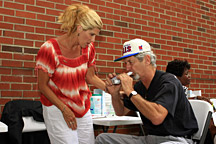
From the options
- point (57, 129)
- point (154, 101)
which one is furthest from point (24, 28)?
point (154, 101)

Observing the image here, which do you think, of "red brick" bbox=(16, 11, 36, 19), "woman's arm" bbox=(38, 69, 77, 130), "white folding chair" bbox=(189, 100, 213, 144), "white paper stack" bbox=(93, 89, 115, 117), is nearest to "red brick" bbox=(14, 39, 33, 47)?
"red brick" bbox=(16, 11, 36, 19)

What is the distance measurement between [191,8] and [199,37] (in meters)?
0.50

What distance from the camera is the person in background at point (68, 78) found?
5.28ft

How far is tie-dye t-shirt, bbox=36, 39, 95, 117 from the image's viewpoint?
1.64 m

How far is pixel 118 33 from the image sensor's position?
3406 millimetres

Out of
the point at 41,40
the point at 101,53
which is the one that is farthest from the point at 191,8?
the point at 41,40

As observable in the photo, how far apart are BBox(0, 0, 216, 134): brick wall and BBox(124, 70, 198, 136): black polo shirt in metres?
1.46

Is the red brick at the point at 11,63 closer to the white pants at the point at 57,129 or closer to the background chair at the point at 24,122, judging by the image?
the background chair at the point at 24,122

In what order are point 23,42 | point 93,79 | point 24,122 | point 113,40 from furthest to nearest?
point 113,40, point 23,42, point 24,122, point 93,79

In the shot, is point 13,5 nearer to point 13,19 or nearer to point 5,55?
point 13,19

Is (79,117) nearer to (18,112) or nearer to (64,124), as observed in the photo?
(64,124)

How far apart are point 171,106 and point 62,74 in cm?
70

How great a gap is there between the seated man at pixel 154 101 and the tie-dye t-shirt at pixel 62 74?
0.25 m

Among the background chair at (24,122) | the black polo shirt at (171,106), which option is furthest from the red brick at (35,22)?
the black polo shirt at (171,106)
